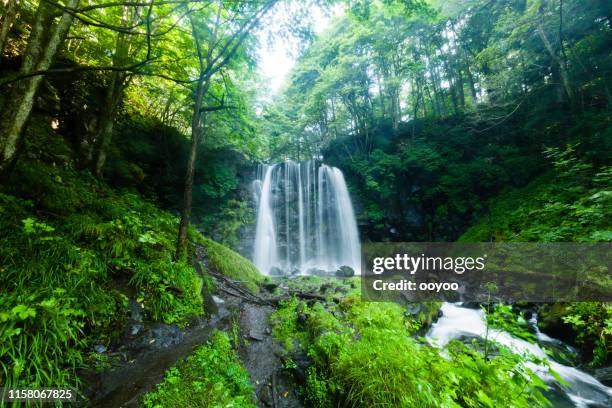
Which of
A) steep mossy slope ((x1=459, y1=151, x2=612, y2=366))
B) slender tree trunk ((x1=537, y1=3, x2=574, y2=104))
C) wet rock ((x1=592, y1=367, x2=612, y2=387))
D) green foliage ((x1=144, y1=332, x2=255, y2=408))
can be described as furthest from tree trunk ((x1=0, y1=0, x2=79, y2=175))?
slender tree trunk ((x1=537, y1=3, x2=574, y2=104))

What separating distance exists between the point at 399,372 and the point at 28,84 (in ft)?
18.4

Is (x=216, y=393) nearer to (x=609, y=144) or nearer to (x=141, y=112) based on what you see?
(x=141, y=112)

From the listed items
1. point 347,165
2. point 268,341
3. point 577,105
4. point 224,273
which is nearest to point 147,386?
point 268,341

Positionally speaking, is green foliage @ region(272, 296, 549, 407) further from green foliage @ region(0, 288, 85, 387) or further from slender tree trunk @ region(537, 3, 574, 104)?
slender tree trunk @ region(537, 3, 574, 104)

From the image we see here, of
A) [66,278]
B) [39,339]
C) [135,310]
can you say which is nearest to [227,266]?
[135,310]

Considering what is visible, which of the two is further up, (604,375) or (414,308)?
(414,308)

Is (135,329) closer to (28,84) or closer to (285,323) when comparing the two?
(285,323)

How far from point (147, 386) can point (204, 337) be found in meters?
0.97

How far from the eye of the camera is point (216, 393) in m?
2.25

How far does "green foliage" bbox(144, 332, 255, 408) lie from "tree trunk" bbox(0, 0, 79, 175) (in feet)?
11.2

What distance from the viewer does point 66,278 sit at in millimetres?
2527

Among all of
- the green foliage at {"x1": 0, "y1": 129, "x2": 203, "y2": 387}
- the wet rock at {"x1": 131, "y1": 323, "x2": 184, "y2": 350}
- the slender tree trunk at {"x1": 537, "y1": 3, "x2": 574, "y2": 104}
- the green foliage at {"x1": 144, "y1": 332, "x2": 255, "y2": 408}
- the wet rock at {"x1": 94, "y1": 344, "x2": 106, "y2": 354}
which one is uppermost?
the slender tree trunk at {"x1": 537, "y1": 3, "x2": 574, "y2": 104}

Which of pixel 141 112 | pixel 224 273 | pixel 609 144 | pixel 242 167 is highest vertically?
pixel 141 112

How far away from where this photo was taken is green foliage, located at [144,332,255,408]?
6.85 ft
